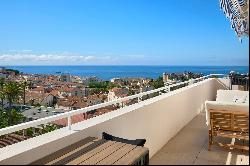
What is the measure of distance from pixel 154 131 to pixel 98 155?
2401 millimetres

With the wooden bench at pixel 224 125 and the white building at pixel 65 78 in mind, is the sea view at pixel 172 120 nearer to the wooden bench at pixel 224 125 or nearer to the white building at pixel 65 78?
the wooden bench at pixel 224 125

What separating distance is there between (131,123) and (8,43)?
9118cm

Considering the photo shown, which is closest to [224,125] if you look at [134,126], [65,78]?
[134,126]

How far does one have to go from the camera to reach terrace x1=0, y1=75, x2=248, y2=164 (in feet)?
8.18

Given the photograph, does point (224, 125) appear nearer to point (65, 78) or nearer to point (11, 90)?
point (11, 90)

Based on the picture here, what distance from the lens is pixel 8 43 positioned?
89.2 m

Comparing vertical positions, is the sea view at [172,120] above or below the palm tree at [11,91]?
above


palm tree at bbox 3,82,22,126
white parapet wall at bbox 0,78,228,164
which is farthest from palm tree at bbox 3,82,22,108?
white parapet wall at bbox 0,78,228,164

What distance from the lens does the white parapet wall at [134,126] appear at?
244 cm

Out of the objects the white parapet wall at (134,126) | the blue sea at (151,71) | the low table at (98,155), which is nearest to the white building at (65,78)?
the blue sea at (151,71)

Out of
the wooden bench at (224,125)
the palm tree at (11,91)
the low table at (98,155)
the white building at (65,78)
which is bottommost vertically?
the palm tree at (11,91)

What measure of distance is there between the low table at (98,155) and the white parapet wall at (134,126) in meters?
0.10

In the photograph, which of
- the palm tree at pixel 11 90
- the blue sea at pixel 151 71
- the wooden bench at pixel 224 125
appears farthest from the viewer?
the palm tree at pixel 11 90

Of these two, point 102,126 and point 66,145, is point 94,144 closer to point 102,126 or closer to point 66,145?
point 66,145
